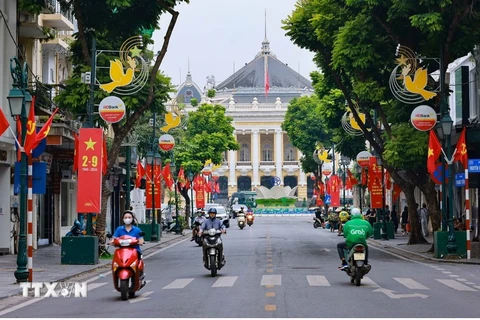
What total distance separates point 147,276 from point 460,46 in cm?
1403

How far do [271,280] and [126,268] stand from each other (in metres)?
4.65

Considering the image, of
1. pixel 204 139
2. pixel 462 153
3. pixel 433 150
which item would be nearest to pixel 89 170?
pixel 433 150

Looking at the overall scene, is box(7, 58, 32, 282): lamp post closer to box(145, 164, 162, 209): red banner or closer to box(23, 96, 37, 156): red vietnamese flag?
box(23, 96, 37, 156): red vietnamese flag

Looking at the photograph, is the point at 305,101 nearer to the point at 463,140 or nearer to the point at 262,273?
the point at 463,140

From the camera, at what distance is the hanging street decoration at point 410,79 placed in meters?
32.7

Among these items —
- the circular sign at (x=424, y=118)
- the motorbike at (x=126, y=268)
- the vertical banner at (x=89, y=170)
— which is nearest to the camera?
the motorbike at (x=126, y=268)

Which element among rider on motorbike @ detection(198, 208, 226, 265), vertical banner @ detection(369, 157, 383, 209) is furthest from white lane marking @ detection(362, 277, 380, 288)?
vertical banner @ detection(369, 157, 383, 209)

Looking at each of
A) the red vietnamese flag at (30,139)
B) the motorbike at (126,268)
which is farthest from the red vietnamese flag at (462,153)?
the motorbike at (126,268)

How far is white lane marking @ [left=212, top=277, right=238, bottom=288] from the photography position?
21233 mm

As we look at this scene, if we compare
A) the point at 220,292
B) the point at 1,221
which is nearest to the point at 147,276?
the point at 220,292

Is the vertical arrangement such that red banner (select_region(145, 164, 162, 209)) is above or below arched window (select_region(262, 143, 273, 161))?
below

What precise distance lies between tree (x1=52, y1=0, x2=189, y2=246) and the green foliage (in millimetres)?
37908

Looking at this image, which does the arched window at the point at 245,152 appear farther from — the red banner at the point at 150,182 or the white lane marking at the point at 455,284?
the white lane marking at the point at 455,284

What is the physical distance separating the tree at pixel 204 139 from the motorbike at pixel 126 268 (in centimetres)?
5321
